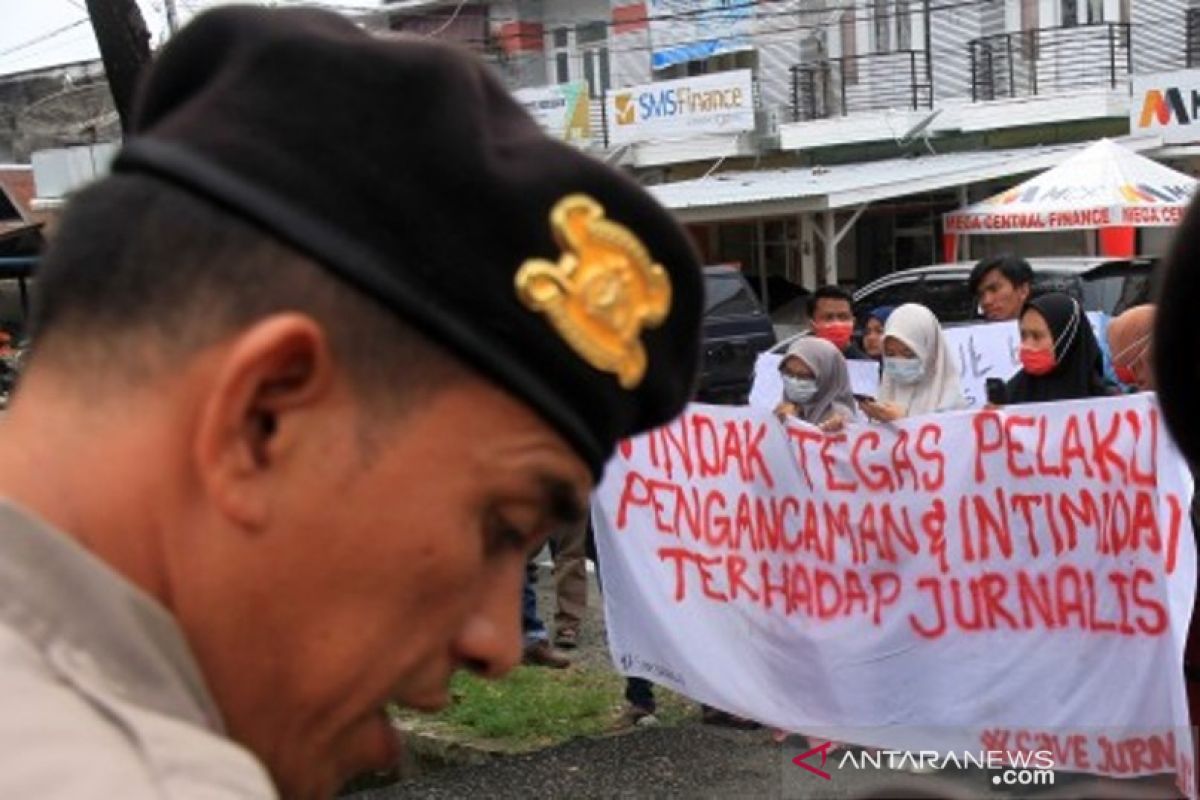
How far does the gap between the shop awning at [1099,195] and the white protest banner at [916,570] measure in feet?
39.0

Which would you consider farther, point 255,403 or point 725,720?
point 725,720

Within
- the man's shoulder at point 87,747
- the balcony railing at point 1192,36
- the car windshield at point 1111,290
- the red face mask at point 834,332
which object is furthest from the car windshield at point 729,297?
the man's shoulder at point 87,747

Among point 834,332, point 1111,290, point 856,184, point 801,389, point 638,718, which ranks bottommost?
point 638,718

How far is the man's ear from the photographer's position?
0.89m

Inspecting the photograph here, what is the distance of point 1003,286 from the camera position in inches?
313

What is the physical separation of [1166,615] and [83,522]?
414cm

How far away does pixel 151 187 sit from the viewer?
956 millimetres

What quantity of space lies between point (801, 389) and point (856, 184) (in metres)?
15.6

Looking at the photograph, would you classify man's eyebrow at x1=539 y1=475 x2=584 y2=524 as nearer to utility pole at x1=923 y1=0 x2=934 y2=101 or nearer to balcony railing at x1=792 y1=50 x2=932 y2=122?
balcony railing at x1=792 y1=50 x2=932 y2=122

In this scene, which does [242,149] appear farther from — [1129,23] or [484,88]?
[1129,23]

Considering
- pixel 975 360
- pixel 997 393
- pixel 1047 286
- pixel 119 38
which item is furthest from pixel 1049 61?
pixel 119 38

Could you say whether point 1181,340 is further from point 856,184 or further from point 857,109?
point 857,109

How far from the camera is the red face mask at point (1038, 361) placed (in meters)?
5.95

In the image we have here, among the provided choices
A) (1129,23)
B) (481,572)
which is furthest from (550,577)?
(1129,23)
